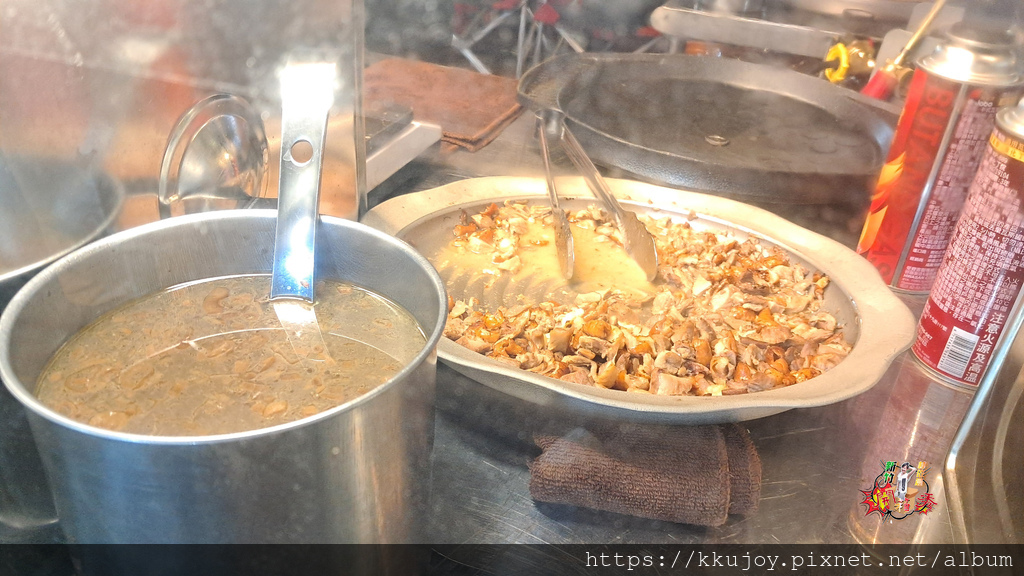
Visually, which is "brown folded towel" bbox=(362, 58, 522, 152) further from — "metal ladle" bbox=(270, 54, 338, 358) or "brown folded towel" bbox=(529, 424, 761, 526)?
"brown folded towel" bbox=(529, 424, 761, 526)

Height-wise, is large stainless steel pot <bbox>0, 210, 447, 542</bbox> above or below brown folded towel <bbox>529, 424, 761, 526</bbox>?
above

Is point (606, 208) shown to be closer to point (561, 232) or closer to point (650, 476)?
point (561, 232)

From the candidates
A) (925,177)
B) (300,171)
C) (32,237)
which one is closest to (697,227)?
(925,177)

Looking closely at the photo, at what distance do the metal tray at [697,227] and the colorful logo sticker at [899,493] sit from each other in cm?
9

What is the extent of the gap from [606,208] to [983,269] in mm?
345

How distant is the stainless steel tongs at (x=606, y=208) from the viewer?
0.68 m

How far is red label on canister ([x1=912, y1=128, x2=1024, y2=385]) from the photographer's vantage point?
502mm

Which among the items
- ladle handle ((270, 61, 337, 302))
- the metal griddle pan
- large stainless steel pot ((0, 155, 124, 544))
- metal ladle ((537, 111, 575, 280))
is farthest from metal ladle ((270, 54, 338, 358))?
the metal griddle pan

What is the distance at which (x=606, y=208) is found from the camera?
2.47 feet

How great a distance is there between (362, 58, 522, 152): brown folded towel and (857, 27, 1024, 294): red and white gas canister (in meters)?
Answer: 0.48

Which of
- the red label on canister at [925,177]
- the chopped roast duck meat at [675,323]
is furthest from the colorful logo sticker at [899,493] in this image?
the red label on canister at [925,177]

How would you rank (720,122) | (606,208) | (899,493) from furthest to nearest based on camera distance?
1. (720,122)
2. (606,208)
3. (899,493)

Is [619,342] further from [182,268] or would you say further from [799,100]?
[799,100]

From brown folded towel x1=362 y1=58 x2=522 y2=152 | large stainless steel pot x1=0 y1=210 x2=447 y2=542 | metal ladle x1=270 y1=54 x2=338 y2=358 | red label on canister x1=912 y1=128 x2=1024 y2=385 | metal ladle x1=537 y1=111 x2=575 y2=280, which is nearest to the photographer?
large stainless steel pot x1=0 y1=210 x2=447 y2=542
